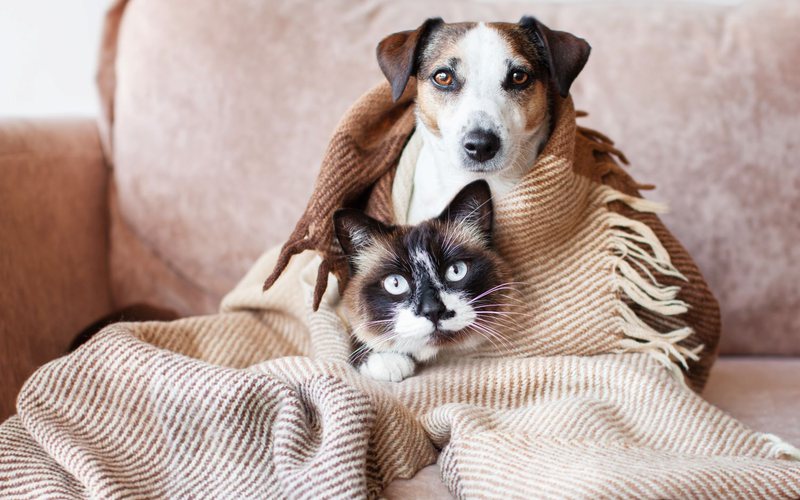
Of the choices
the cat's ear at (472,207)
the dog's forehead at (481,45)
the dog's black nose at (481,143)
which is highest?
the dog's forehead at (481,45)

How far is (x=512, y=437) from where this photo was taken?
0.90m

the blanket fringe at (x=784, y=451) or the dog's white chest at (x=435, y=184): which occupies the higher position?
the dog's white chest at (x=435, y=184)

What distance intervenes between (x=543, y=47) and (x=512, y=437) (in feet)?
2.05

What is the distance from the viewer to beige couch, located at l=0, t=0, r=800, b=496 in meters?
1.49

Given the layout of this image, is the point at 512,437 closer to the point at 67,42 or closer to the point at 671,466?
the point at 671,466

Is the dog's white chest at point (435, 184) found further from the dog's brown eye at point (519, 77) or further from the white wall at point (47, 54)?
the white wall at point (47, 54)

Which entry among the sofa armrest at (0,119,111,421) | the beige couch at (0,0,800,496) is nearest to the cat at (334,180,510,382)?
the beige couch at (0,0,800,496)

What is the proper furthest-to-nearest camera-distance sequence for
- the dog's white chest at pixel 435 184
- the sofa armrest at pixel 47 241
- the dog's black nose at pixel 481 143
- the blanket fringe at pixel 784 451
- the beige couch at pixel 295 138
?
1. the beige couch at pixel 295 138
2. the sofa armrest at pixel 47 241
3. the dog's white chest at pixel 435 184
4. the dog's black nose at pixel 481 143
5. the blanket fringe at pixel 784 451

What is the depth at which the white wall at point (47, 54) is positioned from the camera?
1904 mm

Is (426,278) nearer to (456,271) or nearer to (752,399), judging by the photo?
(456,271)

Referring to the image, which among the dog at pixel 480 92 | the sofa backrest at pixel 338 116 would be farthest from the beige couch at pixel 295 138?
the dog at pixel 480 92

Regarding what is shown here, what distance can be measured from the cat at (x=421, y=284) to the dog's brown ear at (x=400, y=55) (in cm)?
21

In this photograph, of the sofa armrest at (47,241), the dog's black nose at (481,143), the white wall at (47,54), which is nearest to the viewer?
the dog's black nose at (481,143)

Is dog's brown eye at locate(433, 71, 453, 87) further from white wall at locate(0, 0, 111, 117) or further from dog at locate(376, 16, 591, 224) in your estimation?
white wall at locate(0, 0, 111, 117)
